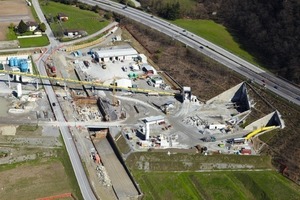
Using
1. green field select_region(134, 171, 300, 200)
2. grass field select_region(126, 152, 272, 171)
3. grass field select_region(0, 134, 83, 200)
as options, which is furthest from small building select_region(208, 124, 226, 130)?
grass field select_region(0, 134, 83, 200)

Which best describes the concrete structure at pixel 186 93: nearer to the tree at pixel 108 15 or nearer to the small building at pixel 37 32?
the small building at pixel 37 32

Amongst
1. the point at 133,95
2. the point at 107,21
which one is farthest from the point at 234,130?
the point at 107,21

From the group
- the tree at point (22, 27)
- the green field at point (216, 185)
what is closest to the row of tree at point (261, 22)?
the green field at point (216, 185)

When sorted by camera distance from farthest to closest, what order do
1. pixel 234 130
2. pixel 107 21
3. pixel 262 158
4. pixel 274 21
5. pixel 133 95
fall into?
pixel 107 21
pixel 274 21
pixel 133 95
pixel 234 130
pixel 262 158

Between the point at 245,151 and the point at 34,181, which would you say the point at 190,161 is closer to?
the point at 245,151

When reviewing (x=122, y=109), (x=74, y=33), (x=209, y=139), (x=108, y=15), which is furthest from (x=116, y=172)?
(x=108, y=15)

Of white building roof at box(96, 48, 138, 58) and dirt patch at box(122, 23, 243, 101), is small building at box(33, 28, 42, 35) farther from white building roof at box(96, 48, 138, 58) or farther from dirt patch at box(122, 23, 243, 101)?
dirt patch at box(122, 23, 243, 101)

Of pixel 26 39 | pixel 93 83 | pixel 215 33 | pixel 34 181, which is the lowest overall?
pixel 34 181

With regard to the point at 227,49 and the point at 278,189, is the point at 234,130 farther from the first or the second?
the point at 227,49
